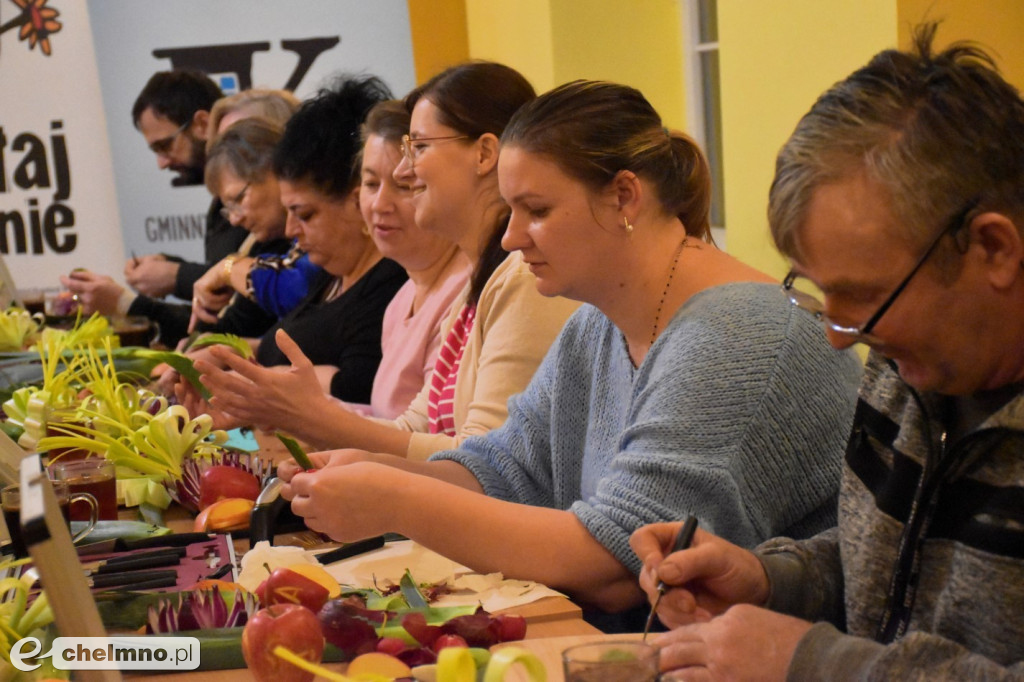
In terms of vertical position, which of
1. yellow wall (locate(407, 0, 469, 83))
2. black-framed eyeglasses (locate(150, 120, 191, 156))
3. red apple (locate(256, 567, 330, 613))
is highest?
yellow wall (locate(407, 0, 469, 83))

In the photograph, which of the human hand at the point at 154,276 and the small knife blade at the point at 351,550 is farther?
the human hand at the point at 154,276

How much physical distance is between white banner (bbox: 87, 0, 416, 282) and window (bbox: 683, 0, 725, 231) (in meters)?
2.45

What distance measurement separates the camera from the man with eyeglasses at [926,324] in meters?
1.05

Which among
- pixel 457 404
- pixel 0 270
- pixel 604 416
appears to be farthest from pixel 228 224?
pixel 604 416

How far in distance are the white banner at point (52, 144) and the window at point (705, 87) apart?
3.02 metres

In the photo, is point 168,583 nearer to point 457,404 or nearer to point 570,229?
point 570,229

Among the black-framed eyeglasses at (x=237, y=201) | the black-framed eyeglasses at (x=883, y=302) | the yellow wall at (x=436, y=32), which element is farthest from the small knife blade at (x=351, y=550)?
the yellow wall at (x=436, y=32)

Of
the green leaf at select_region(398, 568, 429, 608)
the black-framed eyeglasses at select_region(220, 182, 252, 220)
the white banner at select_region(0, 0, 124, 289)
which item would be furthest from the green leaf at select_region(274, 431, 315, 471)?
the white banner at select_region(0, 0, 124, 289)

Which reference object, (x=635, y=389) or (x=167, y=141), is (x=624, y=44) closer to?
(x=167, y=141)

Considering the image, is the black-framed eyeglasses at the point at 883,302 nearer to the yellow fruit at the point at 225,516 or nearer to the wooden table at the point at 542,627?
the wooden table at the point at 542,627

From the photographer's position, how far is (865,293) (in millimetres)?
1104

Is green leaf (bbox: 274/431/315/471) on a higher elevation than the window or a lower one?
lower

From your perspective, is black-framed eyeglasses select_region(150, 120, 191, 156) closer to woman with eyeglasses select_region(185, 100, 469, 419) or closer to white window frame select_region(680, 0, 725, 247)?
white window frame select_region(680, 0, 725, 247)

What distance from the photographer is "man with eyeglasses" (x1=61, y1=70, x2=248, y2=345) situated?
4738 mm
